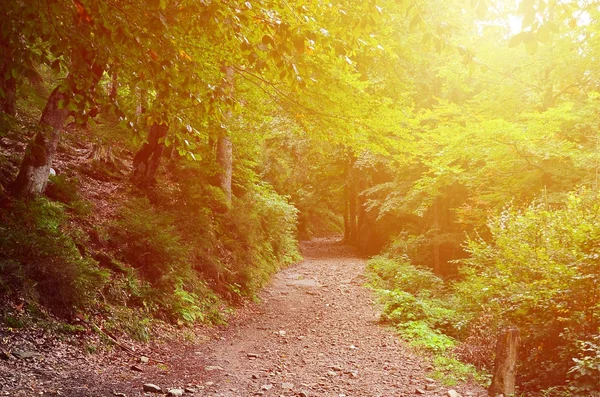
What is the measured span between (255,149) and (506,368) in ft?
28.1

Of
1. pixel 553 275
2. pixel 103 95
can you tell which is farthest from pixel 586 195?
pixel 103 95

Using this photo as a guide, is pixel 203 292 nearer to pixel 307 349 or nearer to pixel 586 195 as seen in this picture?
pixel 307 349

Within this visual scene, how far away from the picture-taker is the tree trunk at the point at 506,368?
5.48 meters

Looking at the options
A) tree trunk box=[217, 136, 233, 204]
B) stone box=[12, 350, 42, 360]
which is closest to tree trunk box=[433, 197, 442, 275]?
tree trunk box=[217, 136, 233, 204]

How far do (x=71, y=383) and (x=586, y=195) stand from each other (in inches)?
407

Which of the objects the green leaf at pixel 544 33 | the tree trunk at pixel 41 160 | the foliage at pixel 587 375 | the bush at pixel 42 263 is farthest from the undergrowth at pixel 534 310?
the tree trunk at pixel 41 160

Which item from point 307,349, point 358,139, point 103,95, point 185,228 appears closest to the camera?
point 103,95

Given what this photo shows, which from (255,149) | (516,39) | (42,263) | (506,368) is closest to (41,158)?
(42,263)

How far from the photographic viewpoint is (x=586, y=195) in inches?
375

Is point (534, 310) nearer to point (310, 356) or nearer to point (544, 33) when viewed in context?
point (310, 356)

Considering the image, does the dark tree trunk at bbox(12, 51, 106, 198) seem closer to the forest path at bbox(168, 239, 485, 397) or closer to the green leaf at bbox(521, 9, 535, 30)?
the forest path at bbox(168, 239, 485, 397)

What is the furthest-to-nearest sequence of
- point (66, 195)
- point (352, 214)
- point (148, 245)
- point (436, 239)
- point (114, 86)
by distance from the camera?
point (352, 214)
point (436, 239)
point (148, 245)
point (66, 195)
point (114, 86)

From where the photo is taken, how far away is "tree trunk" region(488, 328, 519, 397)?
18.0ft

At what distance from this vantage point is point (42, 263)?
5.50 metres
